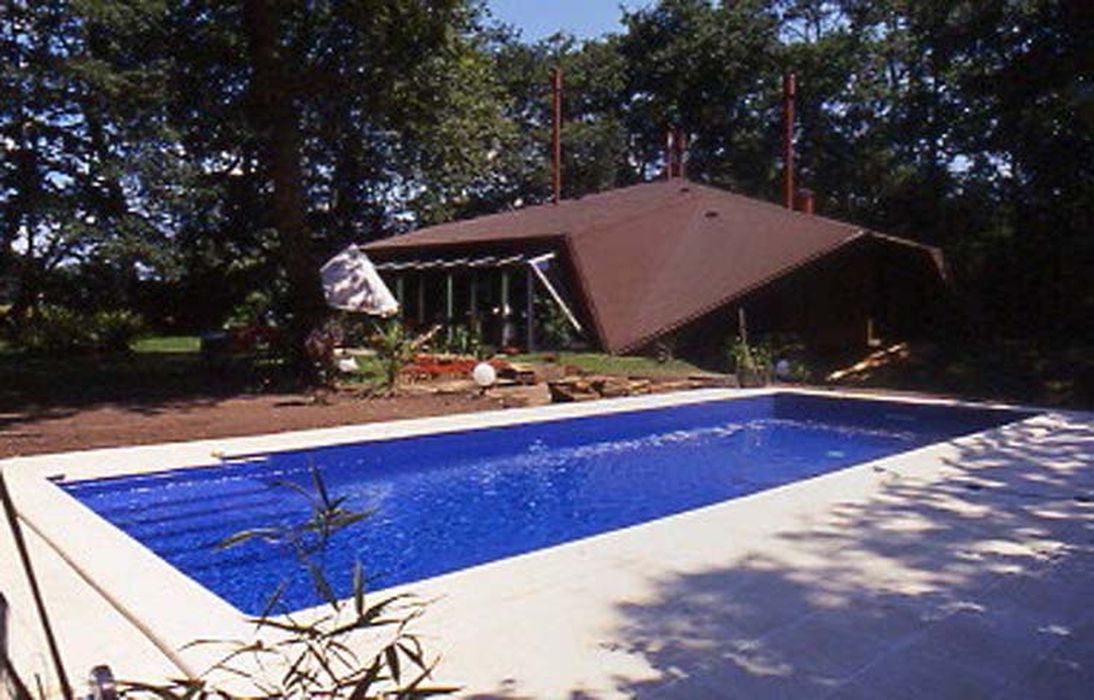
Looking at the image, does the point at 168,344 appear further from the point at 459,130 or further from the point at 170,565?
the point at 170,565

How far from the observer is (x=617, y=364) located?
18062 mm

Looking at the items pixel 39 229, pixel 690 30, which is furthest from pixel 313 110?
pixel 690 30

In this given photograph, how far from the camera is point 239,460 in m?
9.05

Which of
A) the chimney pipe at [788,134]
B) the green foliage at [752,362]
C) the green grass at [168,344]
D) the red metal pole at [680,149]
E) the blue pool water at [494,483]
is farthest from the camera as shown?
the red metal pole at [680,149]

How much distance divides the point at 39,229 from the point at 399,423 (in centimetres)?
2072

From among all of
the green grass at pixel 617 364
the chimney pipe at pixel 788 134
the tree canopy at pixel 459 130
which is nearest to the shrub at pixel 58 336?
the tree canopy at pixel 459 130

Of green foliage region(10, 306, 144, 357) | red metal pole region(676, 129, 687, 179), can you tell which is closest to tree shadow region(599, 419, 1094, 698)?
green foliage region(10, 306, 144, 357)

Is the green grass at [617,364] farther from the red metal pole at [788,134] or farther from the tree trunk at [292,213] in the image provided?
the red metal pole at [788,134]

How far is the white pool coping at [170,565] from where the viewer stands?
4570mm

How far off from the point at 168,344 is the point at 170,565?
2156 cm

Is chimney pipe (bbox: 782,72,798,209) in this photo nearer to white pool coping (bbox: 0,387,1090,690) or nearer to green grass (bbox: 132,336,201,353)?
white pool coping (bbox: 0,387,1090,690)

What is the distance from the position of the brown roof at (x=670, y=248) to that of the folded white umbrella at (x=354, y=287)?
3599 mm

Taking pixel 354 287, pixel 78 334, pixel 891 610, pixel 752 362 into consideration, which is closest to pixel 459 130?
pixel 354 287

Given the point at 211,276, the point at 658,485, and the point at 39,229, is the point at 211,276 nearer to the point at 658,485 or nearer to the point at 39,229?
the point at 39,229
